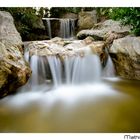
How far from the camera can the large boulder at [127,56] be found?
8.27 ft

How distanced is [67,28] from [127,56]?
1.52 metres

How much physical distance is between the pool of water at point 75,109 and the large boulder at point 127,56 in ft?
0.74

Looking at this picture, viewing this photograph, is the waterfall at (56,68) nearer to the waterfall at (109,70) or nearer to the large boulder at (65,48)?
the large boulder at (65,48)

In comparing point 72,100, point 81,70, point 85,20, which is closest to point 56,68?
point 81,70

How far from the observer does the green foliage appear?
2.47 metres

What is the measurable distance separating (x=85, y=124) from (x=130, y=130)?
31cm

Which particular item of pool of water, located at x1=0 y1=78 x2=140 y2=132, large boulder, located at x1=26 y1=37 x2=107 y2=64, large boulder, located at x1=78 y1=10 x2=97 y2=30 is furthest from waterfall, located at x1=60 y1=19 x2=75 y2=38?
pool of water, located at x1=0 y1=78 x2=140 y2=132

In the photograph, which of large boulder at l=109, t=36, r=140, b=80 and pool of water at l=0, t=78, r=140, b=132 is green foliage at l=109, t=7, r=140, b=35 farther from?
pool of water at l=0, t=78, r=140, b=132

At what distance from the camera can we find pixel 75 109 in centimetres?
189

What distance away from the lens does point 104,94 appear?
2.19 m

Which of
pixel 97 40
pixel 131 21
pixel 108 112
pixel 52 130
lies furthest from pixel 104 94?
pixel 97 40

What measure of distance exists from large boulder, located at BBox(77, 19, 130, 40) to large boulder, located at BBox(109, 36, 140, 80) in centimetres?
31

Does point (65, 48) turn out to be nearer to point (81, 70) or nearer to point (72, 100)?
point (81, 70)

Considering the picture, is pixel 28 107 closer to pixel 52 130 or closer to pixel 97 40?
pixel 52 130
